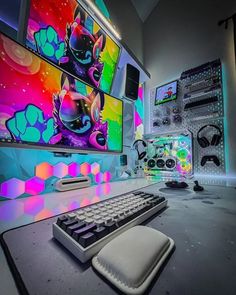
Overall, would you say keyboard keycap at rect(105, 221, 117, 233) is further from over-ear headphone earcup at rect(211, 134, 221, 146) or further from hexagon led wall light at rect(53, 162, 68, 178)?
over-ear headphone earcup at rect(211, 134, 221, 146)

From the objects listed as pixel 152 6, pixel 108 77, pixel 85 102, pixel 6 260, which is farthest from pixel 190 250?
pixel 152 6

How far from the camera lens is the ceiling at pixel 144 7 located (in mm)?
1650

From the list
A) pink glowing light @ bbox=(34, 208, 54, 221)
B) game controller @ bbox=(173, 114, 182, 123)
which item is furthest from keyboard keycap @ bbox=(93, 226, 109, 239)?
game controller @ bbox=(173, 114, 182, 123)

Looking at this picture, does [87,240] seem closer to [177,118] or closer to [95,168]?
[95,168]

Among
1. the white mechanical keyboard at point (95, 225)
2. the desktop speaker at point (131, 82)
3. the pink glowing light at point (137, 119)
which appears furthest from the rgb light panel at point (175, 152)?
the white mechanical keyboard at point (95, 225)

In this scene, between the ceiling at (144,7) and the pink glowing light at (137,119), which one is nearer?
the pink glowing light at (137,119)

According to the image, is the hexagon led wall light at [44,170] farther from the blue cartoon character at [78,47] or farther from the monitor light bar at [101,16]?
the monitor light bar at [101,16]

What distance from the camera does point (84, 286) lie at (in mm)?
175

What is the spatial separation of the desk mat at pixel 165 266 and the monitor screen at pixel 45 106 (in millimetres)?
360

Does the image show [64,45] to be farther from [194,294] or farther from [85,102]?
[194,294]

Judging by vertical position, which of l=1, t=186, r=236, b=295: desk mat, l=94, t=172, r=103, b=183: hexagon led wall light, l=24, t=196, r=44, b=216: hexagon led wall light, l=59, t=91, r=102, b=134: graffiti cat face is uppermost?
l=59, t=91, r=102, b=134: graffiti cat face

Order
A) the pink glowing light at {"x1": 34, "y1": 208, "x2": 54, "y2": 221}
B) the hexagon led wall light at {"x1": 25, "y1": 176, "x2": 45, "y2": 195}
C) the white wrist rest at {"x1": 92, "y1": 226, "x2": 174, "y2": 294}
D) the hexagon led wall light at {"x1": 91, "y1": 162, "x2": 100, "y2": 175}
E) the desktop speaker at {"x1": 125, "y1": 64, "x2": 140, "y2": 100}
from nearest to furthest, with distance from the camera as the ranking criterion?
the white wrist rest at {"x1": 92, "y1": 226, "x2": 174, "y2": 294} → the pink glowing light at {"x1": 34, "y1": 208, "x2": 54, "y2": 221} → the hexagon led wall light at {"x1": 25, "y1": 176, "x2": 45, "y2": 195} → the hexagon led wall light at {"x1": 91, "y1": 162, "x2": 100, "y2": 175} → the desktop speaker at {"x1": 125, "y1": 64, "x2": 140, "y2": 100}

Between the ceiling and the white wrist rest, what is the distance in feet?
7.44

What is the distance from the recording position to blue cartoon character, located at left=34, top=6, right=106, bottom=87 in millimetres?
711
